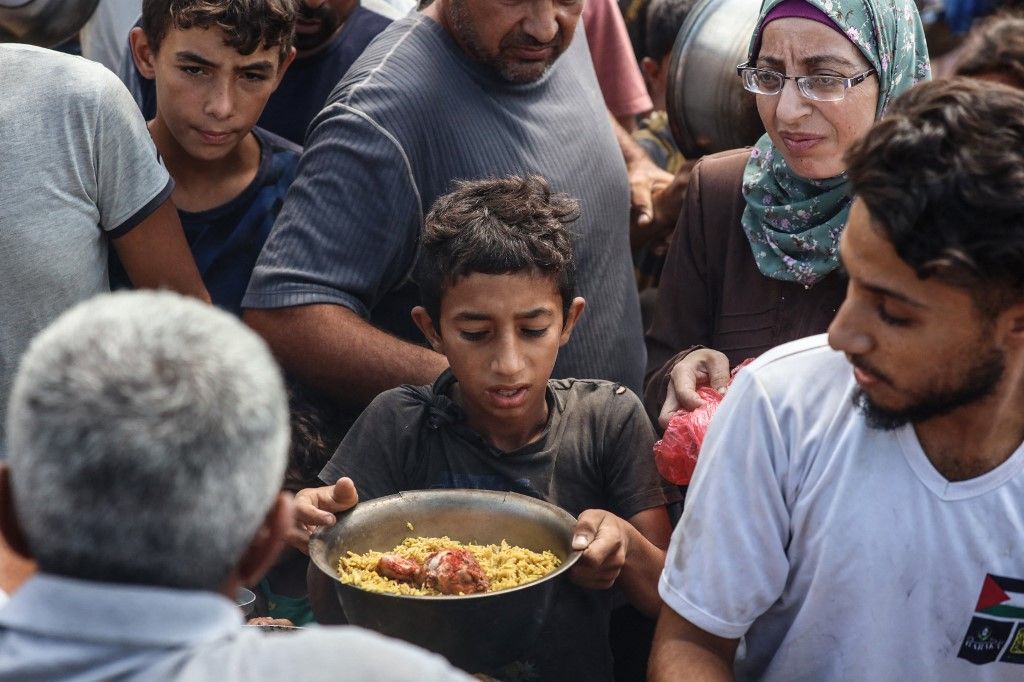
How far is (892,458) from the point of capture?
2.24m

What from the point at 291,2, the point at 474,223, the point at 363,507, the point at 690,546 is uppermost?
the point at 291,2

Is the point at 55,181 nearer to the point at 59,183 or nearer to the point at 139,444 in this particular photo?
the point at 59,183

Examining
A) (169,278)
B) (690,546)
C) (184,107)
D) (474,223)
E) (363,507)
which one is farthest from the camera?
(184,107)

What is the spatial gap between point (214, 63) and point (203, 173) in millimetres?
327

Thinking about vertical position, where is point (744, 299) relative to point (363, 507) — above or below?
above

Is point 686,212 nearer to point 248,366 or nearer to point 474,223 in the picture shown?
point 474,223

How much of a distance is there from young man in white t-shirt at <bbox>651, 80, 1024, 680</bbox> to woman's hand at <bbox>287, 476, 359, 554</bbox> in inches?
27.1

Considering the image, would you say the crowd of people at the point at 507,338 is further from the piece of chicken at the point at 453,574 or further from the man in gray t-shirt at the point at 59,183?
the piece of chicken at the point at 453,574

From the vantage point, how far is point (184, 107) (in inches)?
144

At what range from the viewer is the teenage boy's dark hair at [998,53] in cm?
296

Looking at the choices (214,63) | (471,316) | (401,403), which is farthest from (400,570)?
(214,63)

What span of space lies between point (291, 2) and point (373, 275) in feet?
3.04

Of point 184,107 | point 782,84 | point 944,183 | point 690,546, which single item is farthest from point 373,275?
point 944,183

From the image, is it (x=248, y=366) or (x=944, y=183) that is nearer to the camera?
(x=248, y=366)
